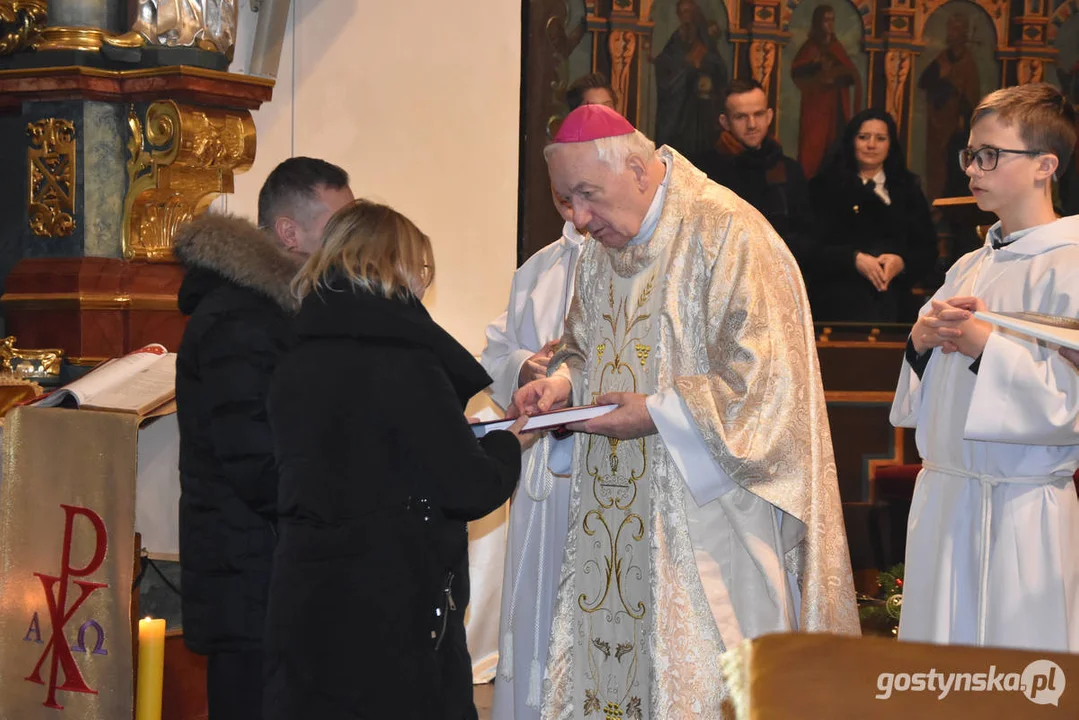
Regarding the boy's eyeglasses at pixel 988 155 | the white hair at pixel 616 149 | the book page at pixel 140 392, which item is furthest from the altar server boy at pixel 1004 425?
the book page at pixel 140 392

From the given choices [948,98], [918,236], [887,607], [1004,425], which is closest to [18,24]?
[1004,425]

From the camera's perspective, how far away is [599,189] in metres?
3.46

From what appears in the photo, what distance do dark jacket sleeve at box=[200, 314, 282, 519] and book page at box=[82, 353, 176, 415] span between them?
0.83 metres

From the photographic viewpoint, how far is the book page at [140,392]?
4.28 meters

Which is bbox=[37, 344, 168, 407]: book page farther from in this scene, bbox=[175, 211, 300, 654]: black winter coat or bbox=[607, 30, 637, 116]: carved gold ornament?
bbox=[607, 30, 637, 116]: carved gold ornament

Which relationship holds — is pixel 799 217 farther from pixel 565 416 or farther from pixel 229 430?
pixel 229 430

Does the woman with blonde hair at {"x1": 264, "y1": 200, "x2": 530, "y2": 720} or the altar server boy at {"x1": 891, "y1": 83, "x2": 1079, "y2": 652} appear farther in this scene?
the altar server boy at {"x1": 891, "y1": 83, "x2": 1079, "y2": 652}

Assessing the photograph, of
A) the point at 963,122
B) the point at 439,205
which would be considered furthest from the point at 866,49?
the point at 439,205

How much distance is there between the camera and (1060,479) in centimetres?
368

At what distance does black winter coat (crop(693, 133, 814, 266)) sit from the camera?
8.38 meters

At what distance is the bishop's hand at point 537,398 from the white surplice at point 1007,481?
44.0 inches

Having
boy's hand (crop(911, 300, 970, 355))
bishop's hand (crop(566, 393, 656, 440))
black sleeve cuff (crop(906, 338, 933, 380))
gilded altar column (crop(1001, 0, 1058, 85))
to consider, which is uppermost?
gilded altar column (crop(1001, 0, 1058, 85))

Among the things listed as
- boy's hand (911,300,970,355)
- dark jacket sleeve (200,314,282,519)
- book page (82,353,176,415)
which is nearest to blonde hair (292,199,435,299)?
dark jacket sleeve (200,314,282,519)

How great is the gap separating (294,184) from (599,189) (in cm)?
98
